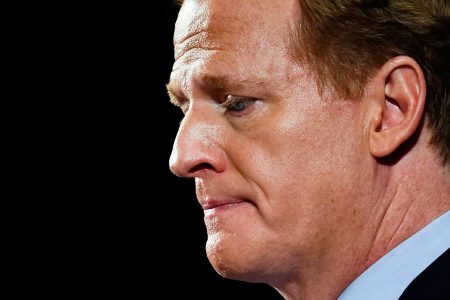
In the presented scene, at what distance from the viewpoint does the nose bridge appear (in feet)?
5.92

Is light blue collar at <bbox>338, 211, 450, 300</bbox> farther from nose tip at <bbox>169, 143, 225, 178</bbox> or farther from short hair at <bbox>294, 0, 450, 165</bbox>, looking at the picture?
nose tip at <bbox>169, 143, 225, 178</bbox>

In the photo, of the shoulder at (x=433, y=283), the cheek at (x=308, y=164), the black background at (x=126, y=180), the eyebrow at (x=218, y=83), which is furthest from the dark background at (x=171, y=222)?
the shoulder at (x=433, y=283)

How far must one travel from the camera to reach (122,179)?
3496 mm

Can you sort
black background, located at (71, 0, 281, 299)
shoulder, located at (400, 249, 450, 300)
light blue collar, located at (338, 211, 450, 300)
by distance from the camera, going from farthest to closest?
1. black background, located at (71, 0, 281, 299)
2. light blue collar, located at (338, 211, 450, 300)
3. shoulder, located at (400, 249, 450, 300)

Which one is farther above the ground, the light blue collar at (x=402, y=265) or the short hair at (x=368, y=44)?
the short hair at (x=368, y=44)

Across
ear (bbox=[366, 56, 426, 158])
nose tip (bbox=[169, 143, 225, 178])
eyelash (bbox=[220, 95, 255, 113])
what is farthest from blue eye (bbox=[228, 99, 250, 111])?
ear (bbox=[366, 56, 426, 158])

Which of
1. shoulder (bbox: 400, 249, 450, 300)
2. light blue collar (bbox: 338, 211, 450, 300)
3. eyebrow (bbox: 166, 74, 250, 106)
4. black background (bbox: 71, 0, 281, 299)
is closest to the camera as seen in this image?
shoulder (bbox: 400, 249, 450, 300)

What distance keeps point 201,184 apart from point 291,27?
39 cm

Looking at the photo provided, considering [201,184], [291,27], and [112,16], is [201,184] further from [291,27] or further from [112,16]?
[112,16]

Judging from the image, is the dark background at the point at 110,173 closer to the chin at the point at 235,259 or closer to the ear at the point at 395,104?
the chin at the point at 235,259

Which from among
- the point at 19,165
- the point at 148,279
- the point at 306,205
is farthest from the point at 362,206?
the point at 19,165

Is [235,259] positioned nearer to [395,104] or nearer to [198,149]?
[198,149]

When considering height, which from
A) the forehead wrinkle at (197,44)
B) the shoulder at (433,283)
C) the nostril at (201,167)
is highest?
the forehead wrinkle at (197,44)

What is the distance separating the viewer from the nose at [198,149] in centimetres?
181
